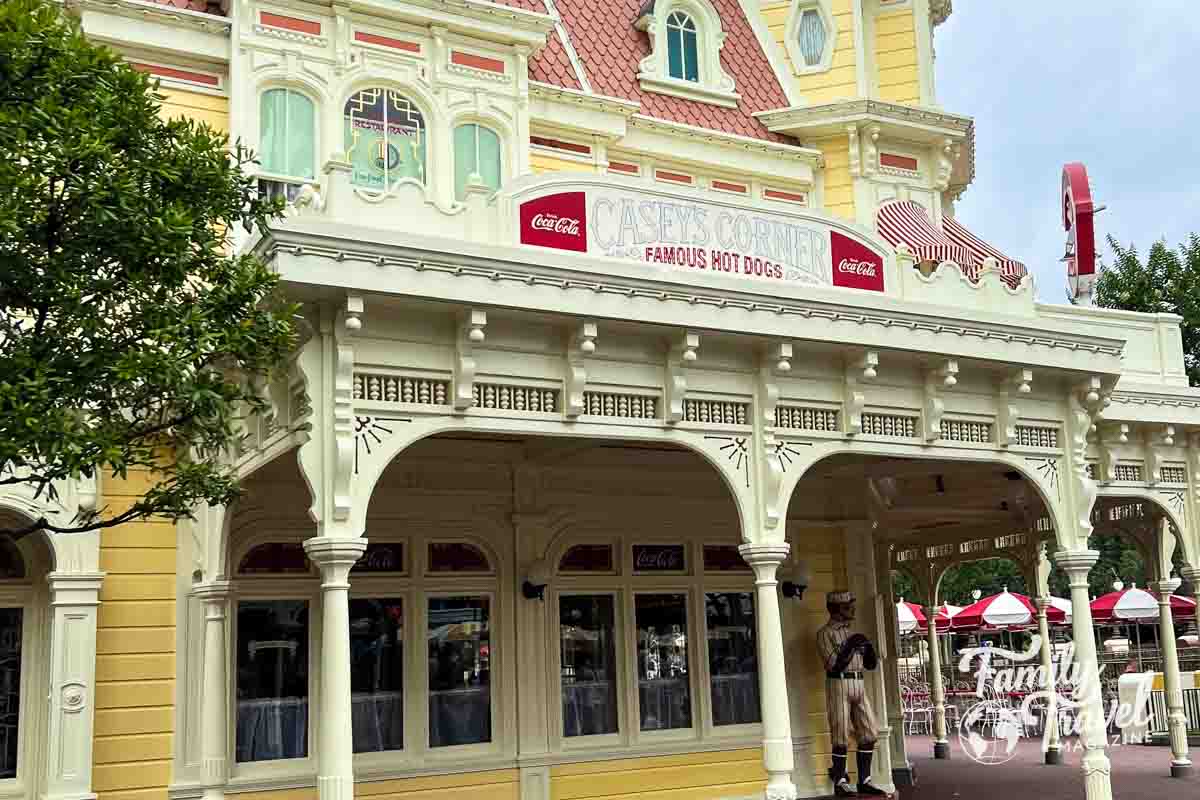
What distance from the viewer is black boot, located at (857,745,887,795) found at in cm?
1387

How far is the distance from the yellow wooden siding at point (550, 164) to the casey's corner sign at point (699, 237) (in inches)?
176

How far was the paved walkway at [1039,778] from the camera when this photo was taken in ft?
51.9

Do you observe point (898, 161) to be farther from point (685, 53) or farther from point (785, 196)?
point (685, 53)

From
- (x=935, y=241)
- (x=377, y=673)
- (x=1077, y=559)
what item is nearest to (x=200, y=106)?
(x=377, y=673)

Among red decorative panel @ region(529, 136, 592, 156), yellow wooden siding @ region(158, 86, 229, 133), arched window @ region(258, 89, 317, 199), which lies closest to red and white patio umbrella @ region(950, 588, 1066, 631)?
red decorative panel @ region(529, 136, 592, 156)

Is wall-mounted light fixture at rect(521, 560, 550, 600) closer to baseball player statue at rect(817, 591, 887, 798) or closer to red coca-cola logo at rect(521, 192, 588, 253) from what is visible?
baseball player statue at rect(817, 591, 887, 798)

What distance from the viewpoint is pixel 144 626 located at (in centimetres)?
1155

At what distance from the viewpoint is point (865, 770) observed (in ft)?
45.9

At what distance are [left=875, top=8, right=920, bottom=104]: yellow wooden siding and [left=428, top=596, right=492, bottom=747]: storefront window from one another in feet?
32.7

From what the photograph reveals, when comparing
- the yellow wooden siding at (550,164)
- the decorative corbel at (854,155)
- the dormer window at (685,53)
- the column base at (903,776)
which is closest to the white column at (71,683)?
the yellow wooden siding at (550,164)

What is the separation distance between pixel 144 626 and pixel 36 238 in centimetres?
515

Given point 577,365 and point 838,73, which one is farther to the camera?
point 838,73

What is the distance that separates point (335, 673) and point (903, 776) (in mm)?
11355

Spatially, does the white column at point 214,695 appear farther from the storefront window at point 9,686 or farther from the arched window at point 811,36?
the arched window at point 811,36
